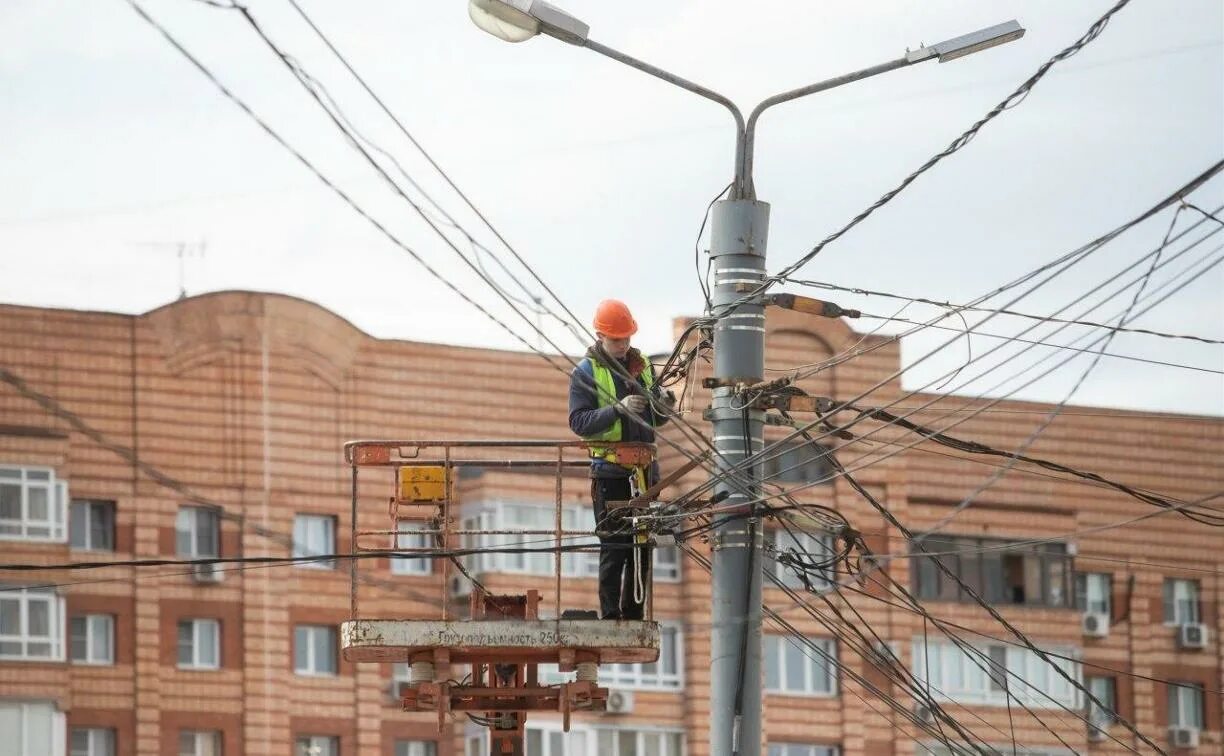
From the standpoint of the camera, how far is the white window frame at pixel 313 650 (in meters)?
51.4

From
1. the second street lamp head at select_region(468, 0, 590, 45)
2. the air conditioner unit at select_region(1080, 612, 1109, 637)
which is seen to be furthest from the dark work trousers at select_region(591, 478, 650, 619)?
the air conditioner unit at select_region(1080, 612, 1109, 637)

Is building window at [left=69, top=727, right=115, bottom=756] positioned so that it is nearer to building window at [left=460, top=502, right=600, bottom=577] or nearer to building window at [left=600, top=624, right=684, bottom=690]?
building window at [left=460, top=502, right=600, bottom=577]

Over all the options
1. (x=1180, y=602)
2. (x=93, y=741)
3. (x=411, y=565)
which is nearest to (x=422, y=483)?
(x=93, y=741)

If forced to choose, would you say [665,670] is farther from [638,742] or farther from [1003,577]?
[1003,577]

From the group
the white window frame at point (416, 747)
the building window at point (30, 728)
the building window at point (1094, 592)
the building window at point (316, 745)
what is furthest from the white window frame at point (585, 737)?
the building window at point (1094, 592)

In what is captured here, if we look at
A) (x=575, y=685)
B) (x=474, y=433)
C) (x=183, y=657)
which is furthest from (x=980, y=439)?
(x=575, y=685)

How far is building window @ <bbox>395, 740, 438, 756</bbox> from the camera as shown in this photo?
5221 cm

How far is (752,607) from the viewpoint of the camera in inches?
682

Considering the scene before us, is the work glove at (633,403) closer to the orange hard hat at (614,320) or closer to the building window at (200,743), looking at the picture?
the orange hard hat at (614,320)

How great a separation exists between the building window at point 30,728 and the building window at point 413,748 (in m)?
6.67

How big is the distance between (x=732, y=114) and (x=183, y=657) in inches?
1347

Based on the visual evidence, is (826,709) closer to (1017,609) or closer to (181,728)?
(1017,609)

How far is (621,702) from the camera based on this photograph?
52625 mm

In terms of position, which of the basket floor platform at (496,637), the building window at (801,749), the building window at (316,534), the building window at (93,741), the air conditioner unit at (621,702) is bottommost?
the building window at (801,749)
